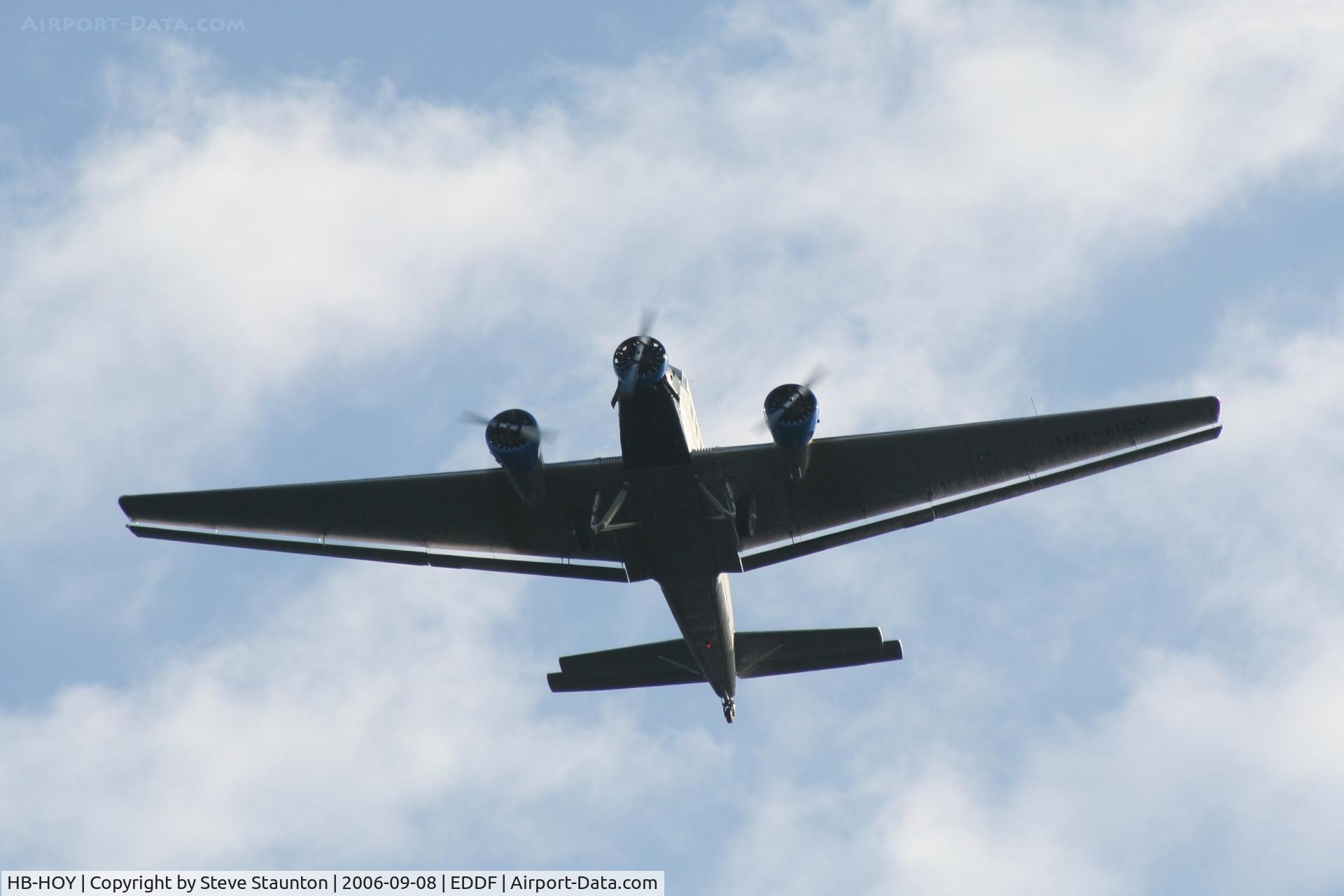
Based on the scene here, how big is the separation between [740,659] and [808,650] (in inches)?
75.8

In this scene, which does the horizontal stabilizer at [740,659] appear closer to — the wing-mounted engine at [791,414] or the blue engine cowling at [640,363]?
the wing-mounted engine at [791,414]

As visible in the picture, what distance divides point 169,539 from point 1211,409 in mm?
25685

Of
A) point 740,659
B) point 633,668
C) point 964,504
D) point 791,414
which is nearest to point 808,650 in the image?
point 740,659

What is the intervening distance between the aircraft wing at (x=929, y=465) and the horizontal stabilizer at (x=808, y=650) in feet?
9.71

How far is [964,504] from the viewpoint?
34625mm

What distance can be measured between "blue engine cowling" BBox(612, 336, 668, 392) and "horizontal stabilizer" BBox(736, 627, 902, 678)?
10023 millimetres

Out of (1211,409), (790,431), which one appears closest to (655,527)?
(790,431)

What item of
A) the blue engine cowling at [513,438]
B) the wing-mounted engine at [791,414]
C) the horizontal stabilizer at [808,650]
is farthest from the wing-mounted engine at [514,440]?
the horizontal stabilizer at [808,650]

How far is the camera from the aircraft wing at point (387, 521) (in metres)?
35.5

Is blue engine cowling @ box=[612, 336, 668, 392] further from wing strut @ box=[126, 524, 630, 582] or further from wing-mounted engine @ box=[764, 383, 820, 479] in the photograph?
wing strut @ box=[126, 524, 630, 582]

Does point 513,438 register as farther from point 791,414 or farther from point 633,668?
point 633,668

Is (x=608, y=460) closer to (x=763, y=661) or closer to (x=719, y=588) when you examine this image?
(x=719, y=588)

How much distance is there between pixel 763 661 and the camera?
3791 centimetres

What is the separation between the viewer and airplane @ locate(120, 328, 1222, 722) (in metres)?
32.3
